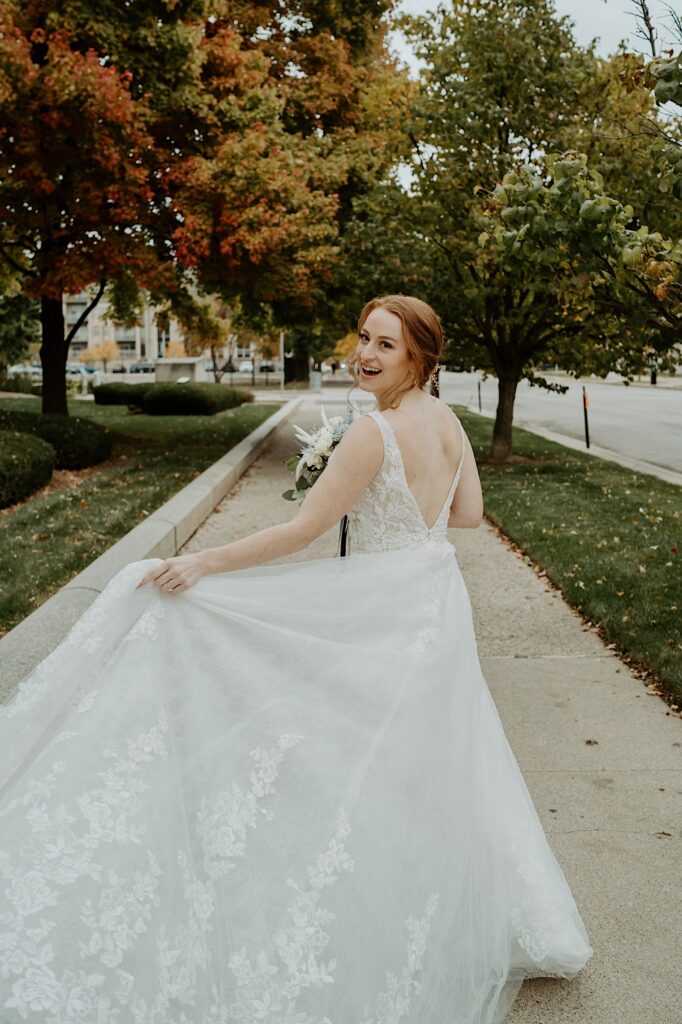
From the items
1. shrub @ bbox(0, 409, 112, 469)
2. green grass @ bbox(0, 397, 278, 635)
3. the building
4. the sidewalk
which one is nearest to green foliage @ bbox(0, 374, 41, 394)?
green grass @ bbox(0, 397, 278, 635)

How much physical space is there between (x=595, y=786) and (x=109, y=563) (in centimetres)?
399

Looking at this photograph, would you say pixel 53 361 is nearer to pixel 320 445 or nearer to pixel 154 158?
pixel 154 158

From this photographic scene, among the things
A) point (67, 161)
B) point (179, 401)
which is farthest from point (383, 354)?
point (179, 401)

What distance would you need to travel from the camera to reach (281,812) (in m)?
2.47

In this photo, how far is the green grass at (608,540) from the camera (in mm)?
6266

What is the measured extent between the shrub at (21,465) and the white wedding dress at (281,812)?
8849 millimetres

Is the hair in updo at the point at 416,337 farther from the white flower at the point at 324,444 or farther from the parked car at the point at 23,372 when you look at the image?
the parked car at the point at 23,372

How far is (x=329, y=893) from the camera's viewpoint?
7.85 feet

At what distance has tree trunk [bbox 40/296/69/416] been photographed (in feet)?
57.3

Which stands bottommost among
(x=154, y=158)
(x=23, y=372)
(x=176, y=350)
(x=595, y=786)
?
(x=595, y=786)

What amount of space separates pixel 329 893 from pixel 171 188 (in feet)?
46.9

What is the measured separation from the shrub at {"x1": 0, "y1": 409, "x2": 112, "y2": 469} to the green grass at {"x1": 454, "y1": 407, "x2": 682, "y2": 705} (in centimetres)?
595

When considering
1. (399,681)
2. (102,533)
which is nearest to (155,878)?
(399,681)

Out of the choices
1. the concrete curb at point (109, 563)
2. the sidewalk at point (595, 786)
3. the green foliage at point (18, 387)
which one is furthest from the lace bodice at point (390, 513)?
the green foliage at point (18, 387)
